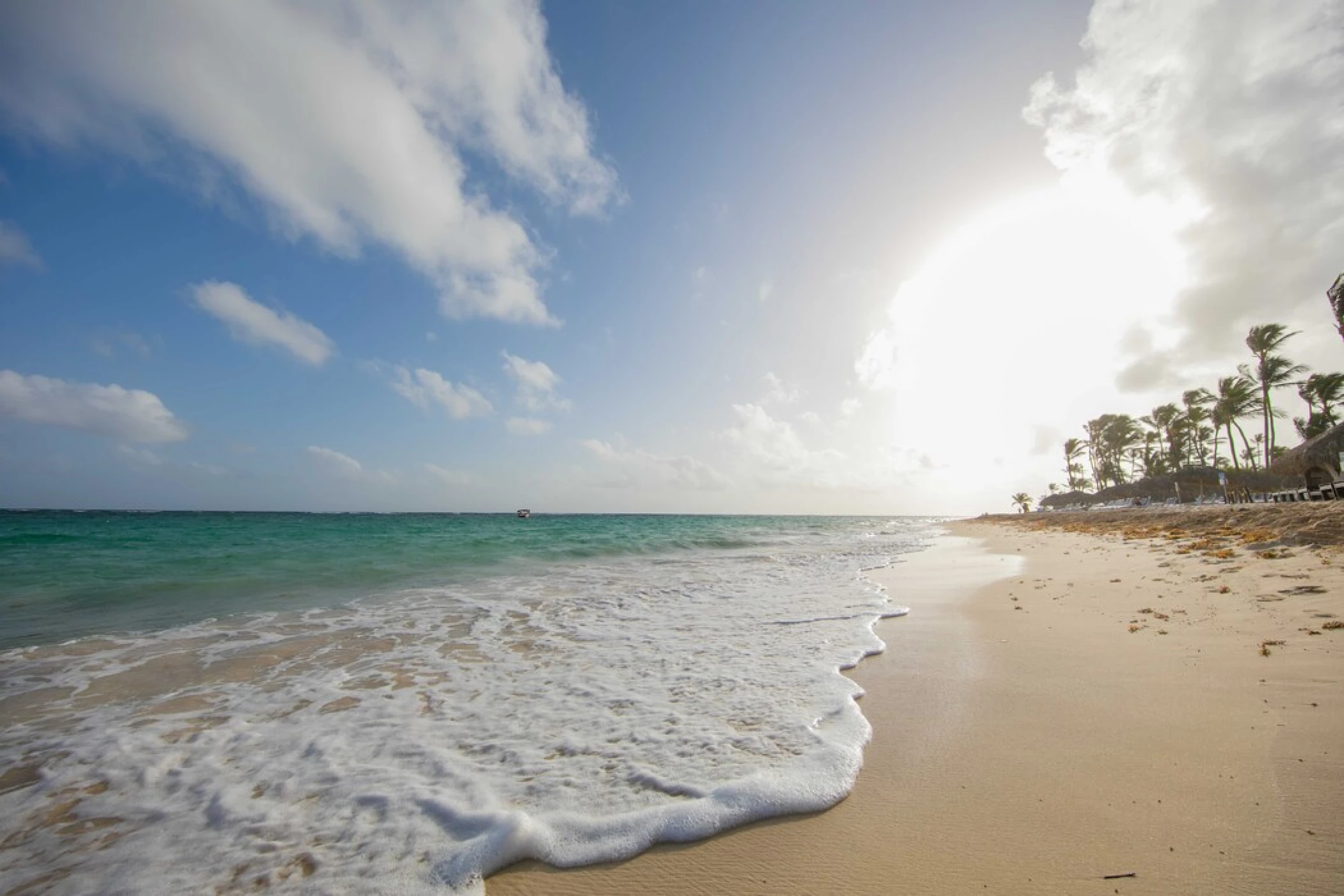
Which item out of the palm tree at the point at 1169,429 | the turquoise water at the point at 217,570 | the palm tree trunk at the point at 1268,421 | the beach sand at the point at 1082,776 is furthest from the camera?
the palm tree at the point at 1169,429

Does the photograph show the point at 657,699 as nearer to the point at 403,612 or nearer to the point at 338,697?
the point at 338,697

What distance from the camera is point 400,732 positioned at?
13.5 feet

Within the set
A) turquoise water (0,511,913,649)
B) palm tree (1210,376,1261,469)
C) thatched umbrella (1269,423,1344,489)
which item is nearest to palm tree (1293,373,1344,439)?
palm tree (1210,376,1261,469)

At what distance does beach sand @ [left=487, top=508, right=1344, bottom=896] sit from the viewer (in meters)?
2.20

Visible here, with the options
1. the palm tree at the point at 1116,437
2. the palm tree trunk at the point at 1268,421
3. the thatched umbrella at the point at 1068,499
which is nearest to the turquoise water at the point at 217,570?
the palm tree trunk at the point at 1268,421

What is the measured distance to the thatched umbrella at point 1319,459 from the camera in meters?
21.0

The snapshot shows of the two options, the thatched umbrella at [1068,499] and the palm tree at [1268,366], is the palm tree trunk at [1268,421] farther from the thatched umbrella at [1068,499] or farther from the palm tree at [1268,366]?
the thatched umbrella at [1068,499]

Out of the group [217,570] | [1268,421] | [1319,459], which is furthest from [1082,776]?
[1268,421]

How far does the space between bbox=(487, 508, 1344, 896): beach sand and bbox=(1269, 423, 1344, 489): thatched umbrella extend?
81.2 ft

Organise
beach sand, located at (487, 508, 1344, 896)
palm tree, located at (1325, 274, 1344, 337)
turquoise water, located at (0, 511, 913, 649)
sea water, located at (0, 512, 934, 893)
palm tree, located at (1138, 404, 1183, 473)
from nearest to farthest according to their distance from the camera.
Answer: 1. beach sand, located at (487, 508, 1344, 896)
2. sea water, located at (0, 512, 934, 893)
3. turquoise water, located at (0, 511, 913, 649)
4. palm tree, located at (1325, 274, 1344, 337)
5. palm tree, located at (1138, 404, 1183, 473)

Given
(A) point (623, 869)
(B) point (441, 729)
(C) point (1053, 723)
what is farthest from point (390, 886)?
(C) point (1053, 723)

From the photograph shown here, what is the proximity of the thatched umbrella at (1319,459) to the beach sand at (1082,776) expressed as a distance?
81.2ft

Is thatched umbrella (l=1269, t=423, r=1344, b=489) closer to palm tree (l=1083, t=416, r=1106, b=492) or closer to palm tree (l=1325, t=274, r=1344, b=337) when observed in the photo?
palm tree (l=1325, t=274, r=1344, b=337)

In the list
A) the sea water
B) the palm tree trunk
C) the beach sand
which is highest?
the palm tree trunk
